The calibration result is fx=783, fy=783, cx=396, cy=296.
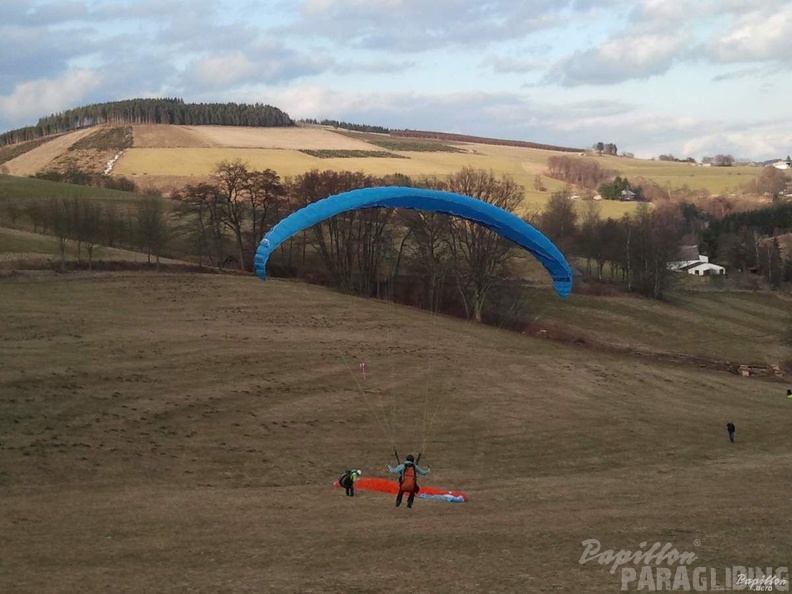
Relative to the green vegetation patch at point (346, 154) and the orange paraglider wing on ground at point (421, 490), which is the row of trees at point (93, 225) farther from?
the green vegetation patch at point (346, 154)

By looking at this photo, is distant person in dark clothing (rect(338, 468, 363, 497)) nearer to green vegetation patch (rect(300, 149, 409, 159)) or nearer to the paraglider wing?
the paraglider wing

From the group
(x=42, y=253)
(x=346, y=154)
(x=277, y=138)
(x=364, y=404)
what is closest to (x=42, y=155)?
(x=277, y=138)

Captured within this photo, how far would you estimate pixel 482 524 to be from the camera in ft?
49.4

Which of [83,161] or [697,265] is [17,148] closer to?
[83,161]

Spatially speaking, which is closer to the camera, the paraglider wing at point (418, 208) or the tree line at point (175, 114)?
the paraglider wing at point (418, 208)

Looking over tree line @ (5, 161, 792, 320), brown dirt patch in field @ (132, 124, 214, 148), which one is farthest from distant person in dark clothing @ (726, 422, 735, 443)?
brown dirt patch in field @ (132, 124, 214, 148)

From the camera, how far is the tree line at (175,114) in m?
146

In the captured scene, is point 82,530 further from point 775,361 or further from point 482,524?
point 775,361

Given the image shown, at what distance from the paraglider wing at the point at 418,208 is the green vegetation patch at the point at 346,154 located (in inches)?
3780

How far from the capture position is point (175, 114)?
147500 mm

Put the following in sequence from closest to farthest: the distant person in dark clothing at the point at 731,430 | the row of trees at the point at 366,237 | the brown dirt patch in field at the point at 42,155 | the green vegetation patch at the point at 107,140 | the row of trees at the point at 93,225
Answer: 1. the distant person in dark clothing at the point at 731,430
2. the row of trees at the point at 366,237
3. the row of trees at the point at 93,225
4. the brown dirt patch in field at the point at 42,155
5. the green vegetation patch at the point at 107,140

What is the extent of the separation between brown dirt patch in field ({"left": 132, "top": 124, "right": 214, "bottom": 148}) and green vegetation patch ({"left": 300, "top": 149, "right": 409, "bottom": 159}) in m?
16.3

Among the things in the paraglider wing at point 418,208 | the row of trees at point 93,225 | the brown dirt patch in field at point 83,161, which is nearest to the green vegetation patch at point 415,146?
the brown dirt patch in field at point 83,161

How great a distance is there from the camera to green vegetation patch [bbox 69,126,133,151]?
407 feet
